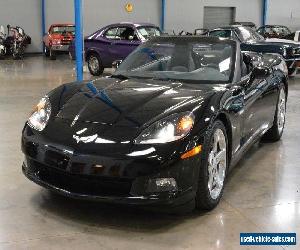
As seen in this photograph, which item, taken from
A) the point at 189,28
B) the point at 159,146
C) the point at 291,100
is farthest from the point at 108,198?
the point at 189,28

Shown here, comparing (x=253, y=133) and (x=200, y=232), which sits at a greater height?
A: (x=253, y=133)

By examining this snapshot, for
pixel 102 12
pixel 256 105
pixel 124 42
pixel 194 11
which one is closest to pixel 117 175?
pixel 256 105

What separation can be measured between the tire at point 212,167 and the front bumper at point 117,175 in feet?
0.32

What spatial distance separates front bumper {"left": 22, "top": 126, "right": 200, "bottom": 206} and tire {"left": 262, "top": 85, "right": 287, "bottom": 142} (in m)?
2.58

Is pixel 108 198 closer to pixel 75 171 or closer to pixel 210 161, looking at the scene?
pixel 75 171

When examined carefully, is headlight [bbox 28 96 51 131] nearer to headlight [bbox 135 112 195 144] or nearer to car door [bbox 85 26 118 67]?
headlight [bbox 135 112 195 144]

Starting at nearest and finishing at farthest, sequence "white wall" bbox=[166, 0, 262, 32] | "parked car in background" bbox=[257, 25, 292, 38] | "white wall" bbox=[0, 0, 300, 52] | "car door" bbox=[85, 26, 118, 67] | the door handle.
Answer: the door handle
"car door" bbox=[85, 26, 118, 67]
"parked car in background" bbox=[257, 25, 292, 38]
"white wall" bbox=[0, 0, 300, 52]
"white wall" bbox=[166, 0, 262, 32]

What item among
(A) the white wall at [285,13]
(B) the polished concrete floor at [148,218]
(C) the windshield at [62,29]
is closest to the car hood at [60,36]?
(C) the windshield at [62,29]

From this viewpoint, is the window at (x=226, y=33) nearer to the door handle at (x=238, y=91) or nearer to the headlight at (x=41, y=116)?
the door handle at (x=238, y=91)

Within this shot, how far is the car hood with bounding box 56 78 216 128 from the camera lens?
3.38 metres

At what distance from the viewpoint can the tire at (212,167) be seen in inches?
130

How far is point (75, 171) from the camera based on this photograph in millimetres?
3123

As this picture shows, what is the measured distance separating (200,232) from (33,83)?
8913mm

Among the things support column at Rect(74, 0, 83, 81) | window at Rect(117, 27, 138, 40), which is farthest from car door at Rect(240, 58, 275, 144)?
window at Rect(117, 27, 138, 40)
